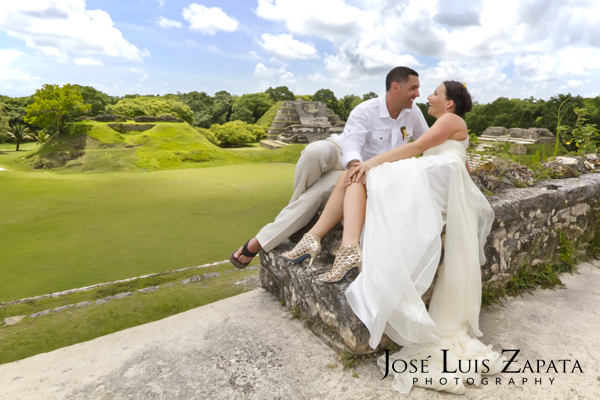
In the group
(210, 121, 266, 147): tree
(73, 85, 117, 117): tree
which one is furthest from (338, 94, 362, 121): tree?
(73, 85, 117, 117): tree

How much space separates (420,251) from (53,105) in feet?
54.1

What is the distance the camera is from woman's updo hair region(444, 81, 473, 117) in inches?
97.5

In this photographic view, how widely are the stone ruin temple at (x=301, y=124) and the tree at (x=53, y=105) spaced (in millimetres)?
9977

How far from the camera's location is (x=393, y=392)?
1.65 meters

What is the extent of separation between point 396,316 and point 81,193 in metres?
9.62

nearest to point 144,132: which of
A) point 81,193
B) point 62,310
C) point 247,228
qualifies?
point 81,193

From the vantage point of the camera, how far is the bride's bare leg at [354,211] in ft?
6.83

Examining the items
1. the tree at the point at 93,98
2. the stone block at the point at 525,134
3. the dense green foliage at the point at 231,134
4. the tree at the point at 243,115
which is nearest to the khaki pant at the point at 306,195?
the stone block at the point at 525,134

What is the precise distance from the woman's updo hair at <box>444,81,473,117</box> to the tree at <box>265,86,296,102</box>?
38122mm

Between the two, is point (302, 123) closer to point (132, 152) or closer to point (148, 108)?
point (148, 108)

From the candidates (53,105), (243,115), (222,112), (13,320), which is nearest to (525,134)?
(13,320)

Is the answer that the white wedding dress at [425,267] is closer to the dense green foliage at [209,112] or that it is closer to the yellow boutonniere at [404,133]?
the yellow boutonniere at [404,133]

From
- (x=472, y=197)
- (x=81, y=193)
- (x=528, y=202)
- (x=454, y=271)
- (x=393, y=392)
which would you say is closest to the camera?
(x=393, y=392)

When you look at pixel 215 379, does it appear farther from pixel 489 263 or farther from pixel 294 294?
pixel 489 263
